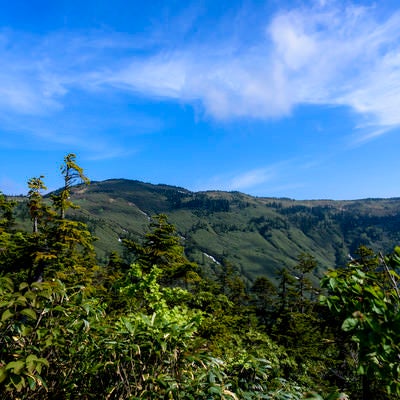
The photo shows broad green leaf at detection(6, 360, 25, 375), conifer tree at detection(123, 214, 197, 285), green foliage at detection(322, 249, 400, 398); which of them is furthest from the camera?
conifer tree at detection(123, 214, 197, 285)

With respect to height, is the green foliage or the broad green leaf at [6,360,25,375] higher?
the green foliage

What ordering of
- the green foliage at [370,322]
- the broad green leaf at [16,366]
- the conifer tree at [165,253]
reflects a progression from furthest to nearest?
the conifer tree at [165,253], the broad green leaf at [16,366], the green foliage at [370,322]

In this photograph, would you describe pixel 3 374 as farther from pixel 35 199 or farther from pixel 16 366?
pixel 35 199

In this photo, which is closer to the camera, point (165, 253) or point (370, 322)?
point (370, 322)

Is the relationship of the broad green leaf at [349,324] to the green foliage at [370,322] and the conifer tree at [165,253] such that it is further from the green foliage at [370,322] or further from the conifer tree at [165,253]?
the conifer tree at [165,253]

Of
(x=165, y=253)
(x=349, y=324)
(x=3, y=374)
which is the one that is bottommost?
(x=3, y=374)

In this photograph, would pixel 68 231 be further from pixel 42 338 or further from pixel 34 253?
pixel 42 338

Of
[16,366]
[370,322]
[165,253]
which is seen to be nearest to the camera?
[370,322]

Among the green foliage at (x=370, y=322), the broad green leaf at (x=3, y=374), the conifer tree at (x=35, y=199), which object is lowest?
the broad green leaf at (x=3, y=374)

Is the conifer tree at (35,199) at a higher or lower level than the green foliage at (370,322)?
higher

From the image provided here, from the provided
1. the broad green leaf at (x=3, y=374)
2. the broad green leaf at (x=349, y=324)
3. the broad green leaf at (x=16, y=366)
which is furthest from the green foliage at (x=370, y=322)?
the broad green leaf at (x=3, y=374)

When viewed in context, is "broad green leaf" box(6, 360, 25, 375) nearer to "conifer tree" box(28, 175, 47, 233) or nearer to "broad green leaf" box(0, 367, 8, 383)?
"broad green leaf" box(0, 367, 8, 383)

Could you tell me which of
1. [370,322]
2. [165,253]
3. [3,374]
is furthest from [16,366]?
[165,253]

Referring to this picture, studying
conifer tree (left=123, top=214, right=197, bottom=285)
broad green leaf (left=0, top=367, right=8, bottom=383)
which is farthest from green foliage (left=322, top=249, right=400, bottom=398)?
conifer tree (left=123, top=214, right=197, bottom=285)
